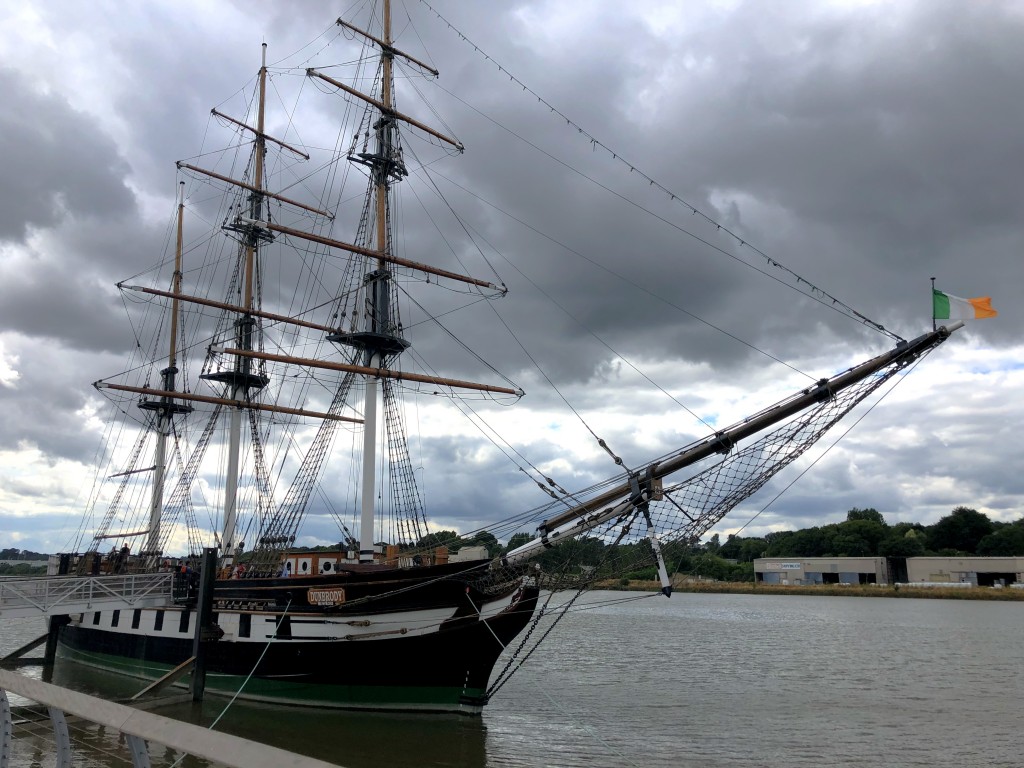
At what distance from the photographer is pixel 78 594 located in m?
22.8

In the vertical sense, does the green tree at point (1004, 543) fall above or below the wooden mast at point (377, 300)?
below

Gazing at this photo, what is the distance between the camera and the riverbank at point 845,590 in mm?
73812

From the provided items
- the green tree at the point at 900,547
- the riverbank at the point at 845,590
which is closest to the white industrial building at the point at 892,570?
the riverbank at the point at 845,590

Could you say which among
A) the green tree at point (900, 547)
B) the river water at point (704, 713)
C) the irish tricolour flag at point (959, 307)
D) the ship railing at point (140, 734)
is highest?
the irish tricolour flag at point (959, 307)

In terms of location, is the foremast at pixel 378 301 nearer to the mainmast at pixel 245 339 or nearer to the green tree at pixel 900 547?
the mainmast at pixel 245 339

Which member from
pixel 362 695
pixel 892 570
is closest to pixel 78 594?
pixel 362 695

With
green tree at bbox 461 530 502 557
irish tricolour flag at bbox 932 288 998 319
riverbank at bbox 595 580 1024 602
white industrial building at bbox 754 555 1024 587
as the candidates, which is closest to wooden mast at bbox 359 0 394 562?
green tree at bbox 461 530 502 557

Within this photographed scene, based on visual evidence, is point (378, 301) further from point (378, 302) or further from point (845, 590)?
point (845, 590)

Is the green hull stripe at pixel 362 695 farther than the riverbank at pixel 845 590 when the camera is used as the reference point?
No

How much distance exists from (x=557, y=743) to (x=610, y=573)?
3933 millimetres

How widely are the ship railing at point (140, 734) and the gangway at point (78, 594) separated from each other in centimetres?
1820

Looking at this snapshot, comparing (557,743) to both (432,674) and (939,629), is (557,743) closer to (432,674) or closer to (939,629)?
(432,674)

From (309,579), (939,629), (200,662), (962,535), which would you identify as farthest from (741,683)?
(962,535)

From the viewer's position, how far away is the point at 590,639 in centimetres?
4191
